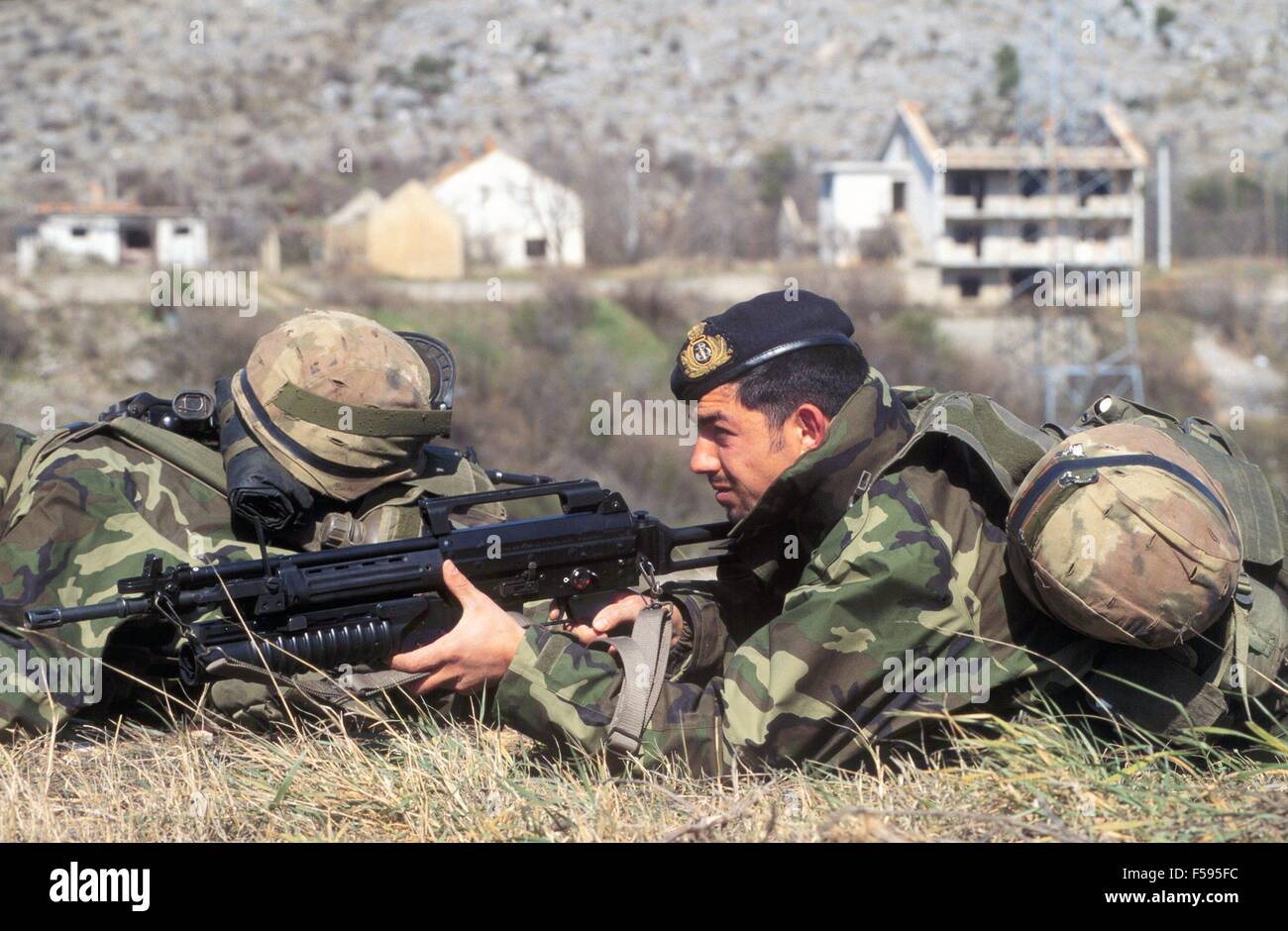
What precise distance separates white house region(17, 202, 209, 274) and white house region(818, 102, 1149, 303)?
2427cm

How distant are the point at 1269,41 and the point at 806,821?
100414 millimetres

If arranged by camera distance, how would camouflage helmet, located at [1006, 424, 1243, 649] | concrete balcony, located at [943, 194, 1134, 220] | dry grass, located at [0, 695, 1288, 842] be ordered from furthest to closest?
concrete balcony, located at [943, 194, 1134, 220]
camouflage helmet, located at [1006, 424, 1243, 649]
dry grass, located at [0, 695, 1288, 842]

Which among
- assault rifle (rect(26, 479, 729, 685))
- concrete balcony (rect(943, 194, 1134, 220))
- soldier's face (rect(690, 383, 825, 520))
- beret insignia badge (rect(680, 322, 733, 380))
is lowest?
assault rifle (rect(26, 479, 729, 685))

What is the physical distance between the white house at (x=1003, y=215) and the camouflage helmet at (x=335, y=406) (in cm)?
4893

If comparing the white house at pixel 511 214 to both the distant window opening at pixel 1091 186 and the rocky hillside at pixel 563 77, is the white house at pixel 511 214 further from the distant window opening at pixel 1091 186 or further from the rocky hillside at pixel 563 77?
the distant window opening at pixel 1091 186

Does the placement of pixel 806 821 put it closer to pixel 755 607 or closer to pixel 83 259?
pixel 755 607

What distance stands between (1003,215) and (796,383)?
53.2 m

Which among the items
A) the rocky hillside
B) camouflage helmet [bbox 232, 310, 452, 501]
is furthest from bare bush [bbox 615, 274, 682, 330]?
camouflage helmet [bbox 232, 310, 452, 501]

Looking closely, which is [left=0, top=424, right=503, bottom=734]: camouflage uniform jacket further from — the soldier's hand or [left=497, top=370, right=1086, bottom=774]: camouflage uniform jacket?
[left=497, top=370, right=1086, bottom=774]: camouflage uniform jacket

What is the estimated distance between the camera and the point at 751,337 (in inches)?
169

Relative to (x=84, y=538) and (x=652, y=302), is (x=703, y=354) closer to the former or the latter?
(x=84, y=538)

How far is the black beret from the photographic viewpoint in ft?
14.0

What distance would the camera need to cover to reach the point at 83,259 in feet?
166

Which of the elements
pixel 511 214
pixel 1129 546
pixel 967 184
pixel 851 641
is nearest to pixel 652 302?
pixel 511 214
